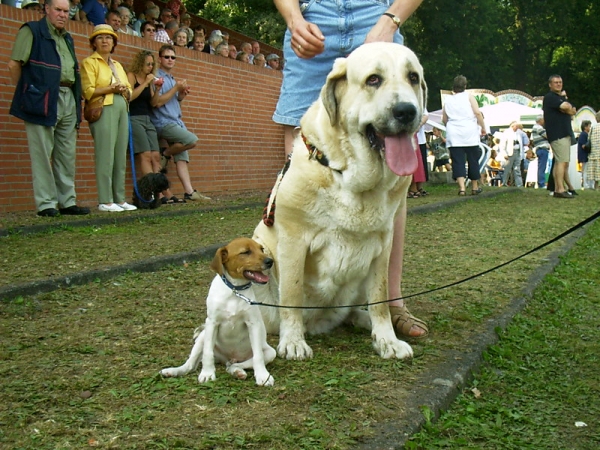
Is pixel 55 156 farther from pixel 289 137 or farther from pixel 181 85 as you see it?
pixel 289 137

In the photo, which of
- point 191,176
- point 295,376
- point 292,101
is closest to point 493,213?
point 191,176

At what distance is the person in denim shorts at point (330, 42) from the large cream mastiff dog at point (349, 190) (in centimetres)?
36

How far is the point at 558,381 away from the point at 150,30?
412 inches

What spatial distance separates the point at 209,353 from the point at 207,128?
10.7 metres

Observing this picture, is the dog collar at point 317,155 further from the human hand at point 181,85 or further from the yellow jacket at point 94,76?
the human hand at point 181,85

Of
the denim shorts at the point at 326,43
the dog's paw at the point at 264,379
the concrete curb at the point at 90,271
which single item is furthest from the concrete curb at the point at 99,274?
the dog's paw at the point at 264,379

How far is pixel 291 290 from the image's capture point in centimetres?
358

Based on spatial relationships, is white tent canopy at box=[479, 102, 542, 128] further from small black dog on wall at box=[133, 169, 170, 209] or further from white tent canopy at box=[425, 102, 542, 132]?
small black dog on wall at box=[133, 169, 170, 209]

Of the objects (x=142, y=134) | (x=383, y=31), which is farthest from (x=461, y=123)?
(x=383, y=31)

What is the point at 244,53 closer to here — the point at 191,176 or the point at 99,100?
the point at 191,176

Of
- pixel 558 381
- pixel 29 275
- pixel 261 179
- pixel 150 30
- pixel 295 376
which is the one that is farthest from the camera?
pixel 261 179

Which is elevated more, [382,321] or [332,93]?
[332,93]

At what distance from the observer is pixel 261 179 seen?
15.5 meters

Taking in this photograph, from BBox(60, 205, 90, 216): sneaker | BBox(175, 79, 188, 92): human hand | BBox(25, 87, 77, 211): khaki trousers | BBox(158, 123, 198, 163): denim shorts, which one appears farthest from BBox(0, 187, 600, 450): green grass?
BBox(175, 79, 188, 92): human hand
